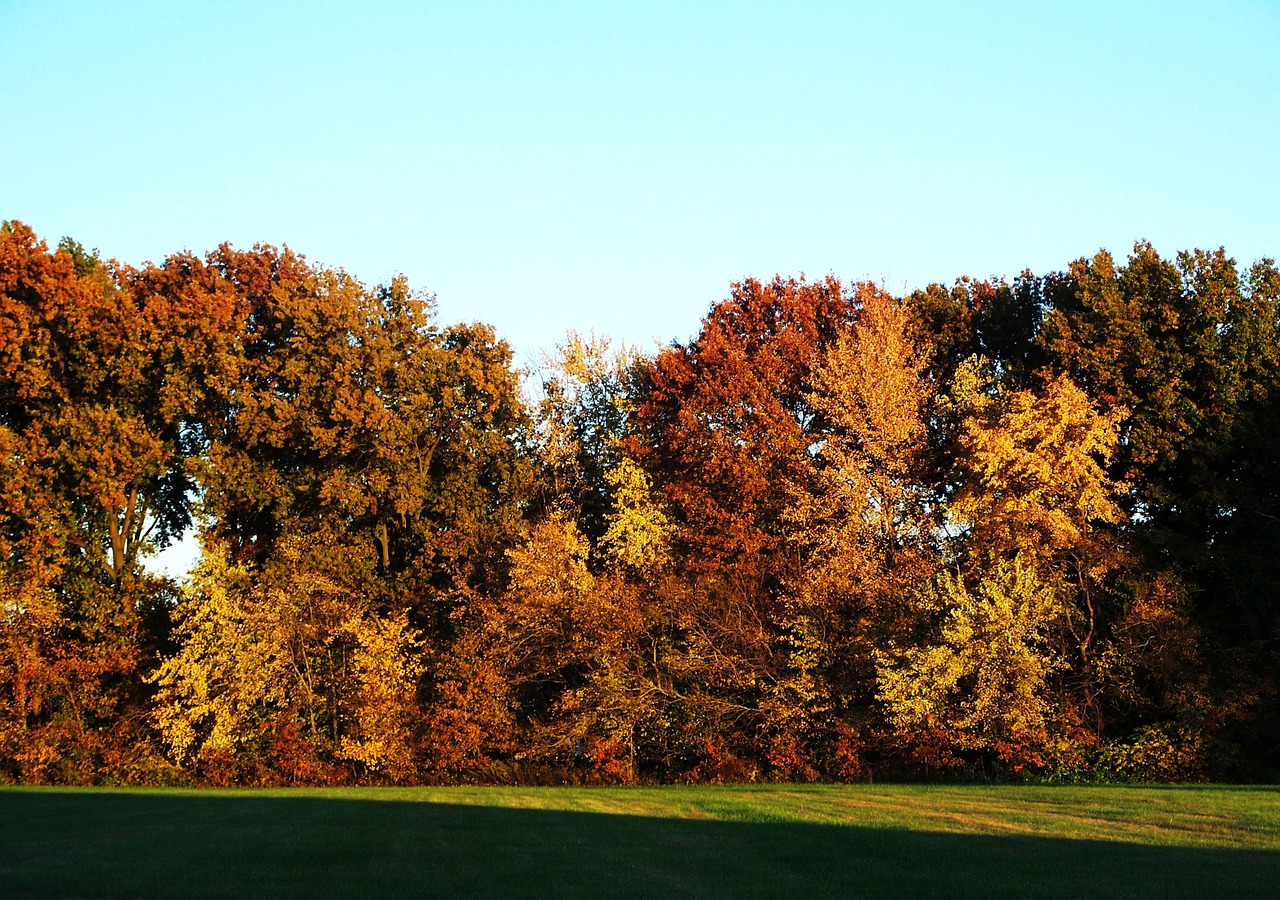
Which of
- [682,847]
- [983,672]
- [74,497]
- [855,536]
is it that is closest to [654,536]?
[855,536]

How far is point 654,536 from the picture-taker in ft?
131

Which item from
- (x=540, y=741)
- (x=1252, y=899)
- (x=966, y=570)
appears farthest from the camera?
(x=540, y=741)

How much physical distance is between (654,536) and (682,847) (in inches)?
980

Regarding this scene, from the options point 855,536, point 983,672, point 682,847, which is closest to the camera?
point 682,847

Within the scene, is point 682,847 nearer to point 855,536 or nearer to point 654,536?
point 855,536

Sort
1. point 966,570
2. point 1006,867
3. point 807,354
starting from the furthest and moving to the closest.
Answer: point 807,354 < point 966,570 < point 1006,867

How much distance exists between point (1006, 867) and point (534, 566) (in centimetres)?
2612

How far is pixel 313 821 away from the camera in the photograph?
64.0 feet

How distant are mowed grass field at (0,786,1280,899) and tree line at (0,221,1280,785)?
1038cm

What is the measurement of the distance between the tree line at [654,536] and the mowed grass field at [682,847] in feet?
34.1

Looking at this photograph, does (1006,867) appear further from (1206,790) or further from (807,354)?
(807,354)

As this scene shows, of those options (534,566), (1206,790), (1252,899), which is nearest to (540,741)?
(534,566)

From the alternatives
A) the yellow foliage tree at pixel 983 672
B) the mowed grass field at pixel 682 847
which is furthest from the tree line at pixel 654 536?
the mowed grass field at pixel 682 847

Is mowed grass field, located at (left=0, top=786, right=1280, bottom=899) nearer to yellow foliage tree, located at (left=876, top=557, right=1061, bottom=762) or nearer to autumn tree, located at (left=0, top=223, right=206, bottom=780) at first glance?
yellow foliage tree, located at (left=876, top=557, right=1061, bottom=762)
